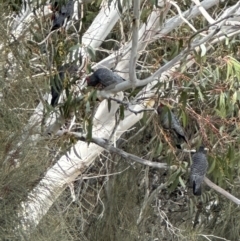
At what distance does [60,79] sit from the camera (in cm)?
385

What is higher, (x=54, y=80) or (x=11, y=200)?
(x=54, y=80)

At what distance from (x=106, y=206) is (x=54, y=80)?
2.30m

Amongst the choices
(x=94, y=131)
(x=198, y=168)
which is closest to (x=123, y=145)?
(x=94, y=131)

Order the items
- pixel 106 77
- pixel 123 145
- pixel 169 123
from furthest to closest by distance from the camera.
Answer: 1. pixel 123 145
2. pixel 169 123
3. pixel 106 77

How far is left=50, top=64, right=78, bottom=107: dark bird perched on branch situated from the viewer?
12.6 ft

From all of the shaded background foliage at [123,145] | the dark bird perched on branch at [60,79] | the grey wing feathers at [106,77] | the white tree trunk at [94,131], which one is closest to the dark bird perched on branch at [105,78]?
the grey wing feathers at [106,77]

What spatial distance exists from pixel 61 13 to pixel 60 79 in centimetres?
33

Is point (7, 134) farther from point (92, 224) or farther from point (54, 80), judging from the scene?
point (92, 224)

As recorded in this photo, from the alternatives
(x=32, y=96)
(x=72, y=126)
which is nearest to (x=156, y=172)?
(x=72, y=126)

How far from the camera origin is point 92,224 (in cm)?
591

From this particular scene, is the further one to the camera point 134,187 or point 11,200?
point 134,187

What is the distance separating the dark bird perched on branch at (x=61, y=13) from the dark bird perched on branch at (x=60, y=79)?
24 cm

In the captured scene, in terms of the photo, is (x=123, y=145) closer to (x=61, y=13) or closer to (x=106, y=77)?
(x=61, y=13)

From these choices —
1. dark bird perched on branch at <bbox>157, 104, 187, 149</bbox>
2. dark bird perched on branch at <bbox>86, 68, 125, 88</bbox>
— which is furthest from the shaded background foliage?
dark bird perched on branch at <bbox>86, 68, 125, 88</bbox>
